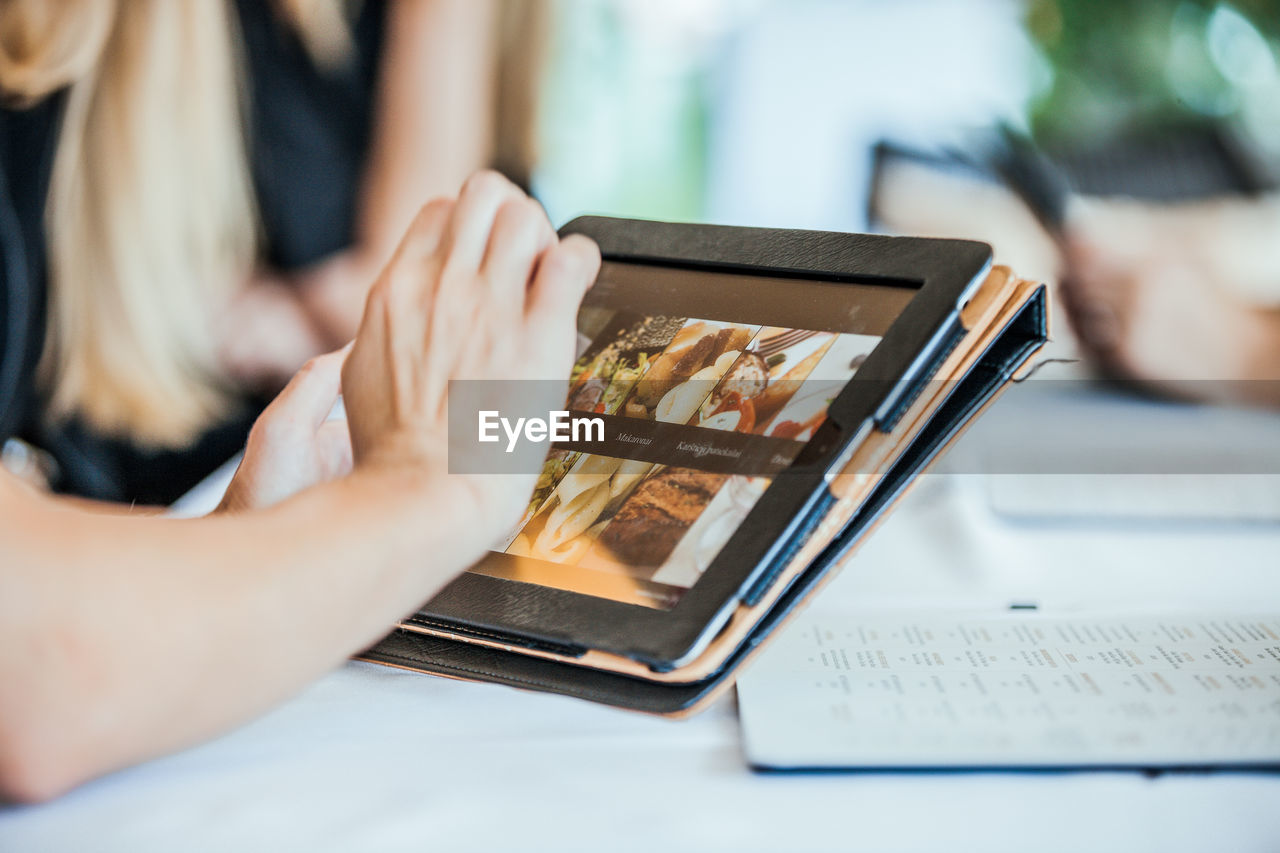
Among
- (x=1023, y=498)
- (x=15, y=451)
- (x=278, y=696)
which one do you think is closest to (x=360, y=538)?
(x=278, y=696)

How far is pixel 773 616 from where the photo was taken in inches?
18.2

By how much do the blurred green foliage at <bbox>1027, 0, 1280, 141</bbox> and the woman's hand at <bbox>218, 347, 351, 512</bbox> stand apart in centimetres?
149

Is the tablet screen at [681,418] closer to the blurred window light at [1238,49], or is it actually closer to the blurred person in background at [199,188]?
the blurred person in background at [199,188]

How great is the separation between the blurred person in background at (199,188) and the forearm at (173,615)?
53.7 inches

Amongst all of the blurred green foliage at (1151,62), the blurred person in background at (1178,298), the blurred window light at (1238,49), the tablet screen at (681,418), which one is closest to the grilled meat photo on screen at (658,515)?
the tablet screen at (681,418)

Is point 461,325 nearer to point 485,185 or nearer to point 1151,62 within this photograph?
point 485,185

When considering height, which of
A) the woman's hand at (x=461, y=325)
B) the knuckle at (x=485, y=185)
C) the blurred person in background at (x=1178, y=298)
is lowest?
the blurred person in background at (x=1178, y=298)

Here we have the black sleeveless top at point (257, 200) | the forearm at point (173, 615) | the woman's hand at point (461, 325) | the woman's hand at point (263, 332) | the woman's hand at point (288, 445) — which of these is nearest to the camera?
the forearm at point (173, 615)

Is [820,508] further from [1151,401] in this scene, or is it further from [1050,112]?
[1050,112]

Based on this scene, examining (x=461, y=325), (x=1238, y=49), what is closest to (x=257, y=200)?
(x=461, y=325)

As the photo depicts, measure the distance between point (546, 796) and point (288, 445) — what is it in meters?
0.27

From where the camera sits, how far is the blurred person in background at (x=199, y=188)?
149 cm

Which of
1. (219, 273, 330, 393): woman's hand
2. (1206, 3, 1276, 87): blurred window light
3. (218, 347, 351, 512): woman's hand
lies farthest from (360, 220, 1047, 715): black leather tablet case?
(1206, 3, 1276, 87): blurred window light

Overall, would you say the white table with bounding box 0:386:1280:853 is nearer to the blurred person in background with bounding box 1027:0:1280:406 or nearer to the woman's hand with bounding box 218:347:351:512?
the woman's hand with bounding box 218:347:351:512
